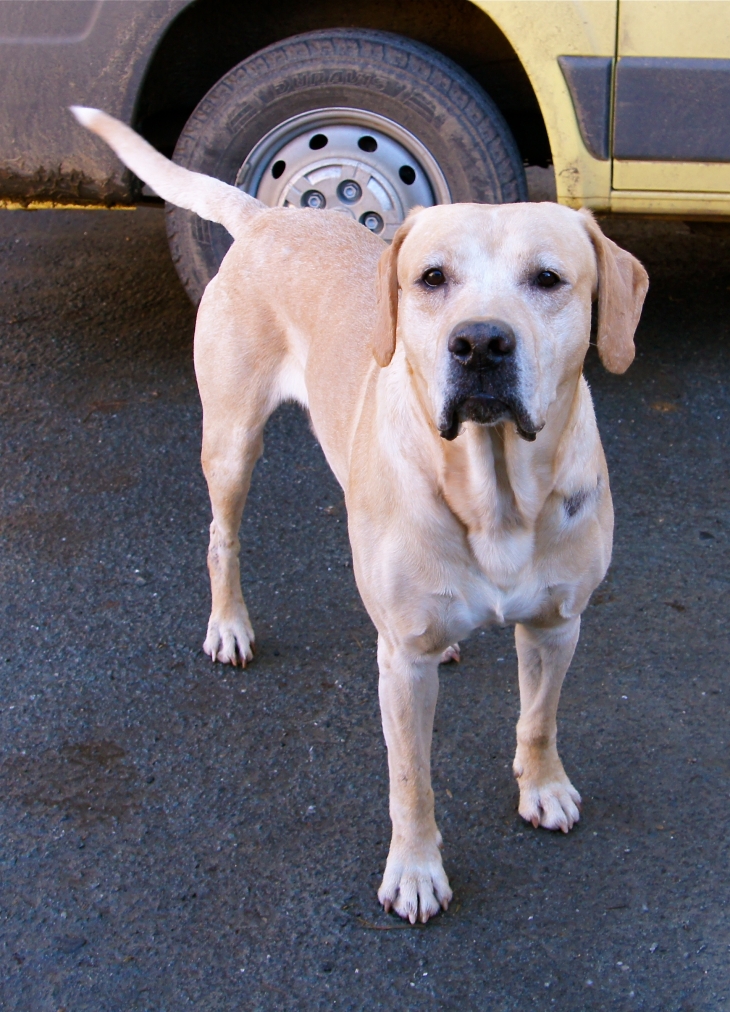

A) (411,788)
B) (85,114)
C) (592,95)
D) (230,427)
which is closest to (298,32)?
(592,95)

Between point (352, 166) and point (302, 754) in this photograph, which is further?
point (352, 166)

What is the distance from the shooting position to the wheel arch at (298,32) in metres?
4.34

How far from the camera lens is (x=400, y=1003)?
2.24 meters

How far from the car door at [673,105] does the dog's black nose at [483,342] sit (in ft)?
7.70

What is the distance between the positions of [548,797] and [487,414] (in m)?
1.13

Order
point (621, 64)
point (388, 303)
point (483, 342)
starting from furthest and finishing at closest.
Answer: point (621, 64), point (388, 303), point (483, 342)

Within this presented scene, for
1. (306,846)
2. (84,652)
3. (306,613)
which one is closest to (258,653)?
(306,613)

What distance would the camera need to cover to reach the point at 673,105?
12.7 ft

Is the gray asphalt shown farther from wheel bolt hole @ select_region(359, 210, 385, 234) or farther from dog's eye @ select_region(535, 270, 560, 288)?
dog's eye @ select_region(535, 270, 560, 288)

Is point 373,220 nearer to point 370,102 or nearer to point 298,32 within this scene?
point 370,102

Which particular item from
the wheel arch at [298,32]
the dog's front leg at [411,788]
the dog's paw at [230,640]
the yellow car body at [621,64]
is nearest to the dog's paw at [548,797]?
the dog's front leg at [411,788]

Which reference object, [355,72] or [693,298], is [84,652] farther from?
[693,298]

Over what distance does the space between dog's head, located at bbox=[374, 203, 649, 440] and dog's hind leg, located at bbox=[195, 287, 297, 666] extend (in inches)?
34.2

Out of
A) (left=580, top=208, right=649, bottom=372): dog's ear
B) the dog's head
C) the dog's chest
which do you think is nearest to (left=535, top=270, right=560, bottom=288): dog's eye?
the dog's head
